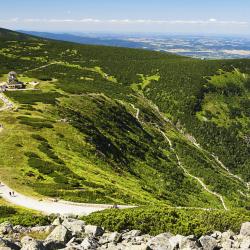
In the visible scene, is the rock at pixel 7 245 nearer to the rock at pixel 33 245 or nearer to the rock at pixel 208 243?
the rock at pixel 33 245

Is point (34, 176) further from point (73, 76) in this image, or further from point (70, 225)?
point (73, 76)

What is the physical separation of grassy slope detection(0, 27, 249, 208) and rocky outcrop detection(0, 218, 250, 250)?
20880 millimetres

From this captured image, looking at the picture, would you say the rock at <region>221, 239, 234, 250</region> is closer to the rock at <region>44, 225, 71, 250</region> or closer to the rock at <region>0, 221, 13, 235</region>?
the rock at <region>44, 225, 71, 250</region>

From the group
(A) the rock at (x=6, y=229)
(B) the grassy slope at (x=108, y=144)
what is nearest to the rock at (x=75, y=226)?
(A) the rock at (x=6, y=229)

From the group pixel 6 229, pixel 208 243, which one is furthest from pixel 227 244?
pixel 6 229

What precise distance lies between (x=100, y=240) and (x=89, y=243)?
220 centimetres

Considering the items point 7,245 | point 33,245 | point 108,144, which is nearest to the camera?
point 33,245

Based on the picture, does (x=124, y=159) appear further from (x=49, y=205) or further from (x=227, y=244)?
(x=227, y=244)

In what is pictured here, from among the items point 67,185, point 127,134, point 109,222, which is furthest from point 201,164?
point 109,222

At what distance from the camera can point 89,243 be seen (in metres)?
26.1

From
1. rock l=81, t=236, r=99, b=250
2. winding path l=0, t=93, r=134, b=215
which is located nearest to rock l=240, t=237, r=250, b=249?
rock l=81, t=236, r=99, b=250

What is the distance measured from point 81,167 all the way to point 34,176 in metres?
10.9

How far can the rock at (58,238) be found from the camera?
25.0m

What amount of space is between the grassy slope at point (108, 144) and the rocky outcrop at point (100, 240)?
20.9 metres
